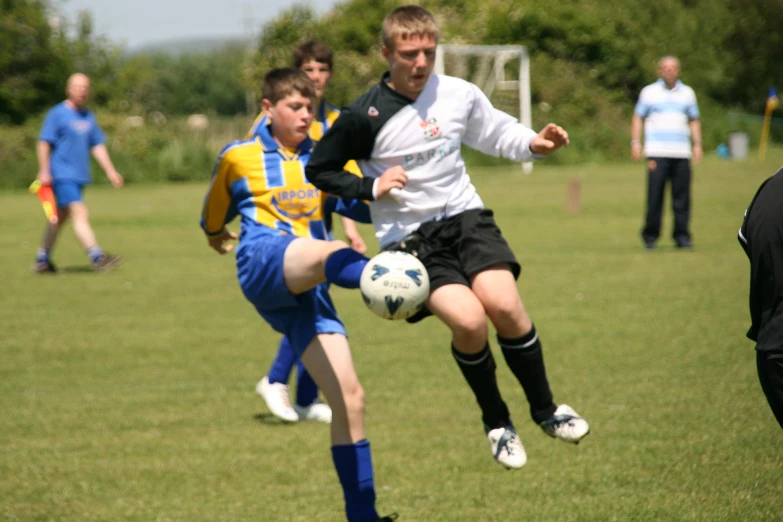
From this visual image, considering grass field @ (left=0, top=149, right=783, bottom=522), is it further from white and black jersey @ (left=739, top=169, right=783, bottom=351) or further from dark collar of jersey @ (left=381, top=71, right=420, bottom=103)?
dark collar of jersey @ (left=381, top=71, right=420, bottom=103)

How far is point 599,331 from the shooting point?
8.75m

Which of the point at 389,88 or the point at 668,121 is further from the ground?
the point at 389,88

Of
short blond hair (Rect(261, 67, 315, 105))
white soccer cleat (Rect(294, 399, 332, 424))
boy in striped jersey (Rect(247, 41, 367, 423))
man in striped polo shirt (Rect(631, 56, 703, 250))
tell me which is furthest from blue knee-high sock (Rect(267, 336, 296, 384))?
man in striped polo shirt (Rect(631, 56, 703, 250))

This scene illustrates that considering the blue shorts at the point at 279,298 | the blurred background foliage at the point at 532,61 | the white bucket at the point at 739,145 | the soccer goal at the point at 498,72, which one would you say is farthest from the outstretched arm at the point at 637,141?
the white bucket at the point at 739,145

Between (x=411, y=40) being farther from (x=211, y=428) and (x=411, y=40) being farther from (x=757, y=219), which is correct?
(x=211, y=428)

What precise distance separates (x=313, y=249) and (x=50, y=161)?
9641mm

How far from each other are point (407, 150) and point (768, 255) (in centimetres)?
176

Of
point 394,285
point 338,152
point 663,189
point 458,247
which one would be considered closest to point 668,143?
point 663,189

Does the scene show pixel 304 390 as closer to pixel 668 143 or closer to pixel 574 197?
pixel 668 143

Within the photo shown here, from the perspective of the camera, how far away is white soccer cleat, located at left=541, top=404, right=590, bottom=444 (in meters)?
4.55

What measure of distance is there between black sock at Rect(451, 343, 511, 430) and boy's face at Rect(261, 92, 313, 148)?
1.30 m

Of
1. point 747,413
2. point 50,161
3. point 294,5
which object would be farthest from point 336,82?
point 747,413

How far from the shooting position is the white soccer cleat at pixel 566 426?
4.55 metres

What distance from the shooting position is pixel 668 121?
1346cm
